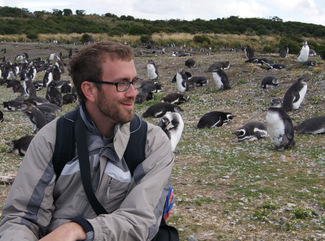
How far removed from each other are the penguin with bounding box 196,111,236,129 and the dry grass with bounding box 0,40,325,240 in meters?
0.18

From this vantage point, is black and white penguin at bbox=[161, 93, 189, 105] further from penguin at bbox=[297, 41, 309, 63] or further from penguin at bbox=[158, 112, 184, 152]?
penguin at bbox=[297, 41, 309, 63]

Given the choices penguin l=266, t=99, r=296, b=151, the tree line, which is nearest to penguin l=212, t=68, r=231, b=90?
penguin l=266, t=99, r=296, b=151

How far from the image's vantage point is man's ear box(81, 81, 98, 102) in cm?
246

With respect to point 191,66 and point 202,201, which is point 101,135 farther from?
point 191,66

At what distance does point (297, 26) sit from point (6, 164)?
6980cm

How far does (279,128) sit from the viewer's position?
317 inches

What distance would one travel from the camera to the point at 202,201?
5.10m

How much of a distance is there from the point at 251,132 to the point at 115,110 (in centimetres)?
704

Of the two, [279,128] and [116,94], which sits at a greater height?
[116,94]

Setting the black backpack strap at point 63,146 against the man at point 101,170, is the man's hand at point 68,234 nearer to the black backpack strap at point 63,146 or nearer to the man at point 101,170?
the man at point 101,170

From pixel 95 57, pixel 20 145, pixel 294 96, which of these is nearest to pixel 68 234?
pixel 95 57

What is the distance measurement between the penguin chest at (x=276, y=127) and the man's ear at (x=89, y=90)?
621 cm

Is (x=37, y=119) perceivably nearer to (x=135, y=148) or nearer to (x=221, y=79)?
(x=221, y=79)

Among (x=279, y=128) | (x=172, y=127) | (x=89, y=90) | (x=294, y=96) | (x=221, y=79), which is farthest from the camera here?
(x=221, y=79)
